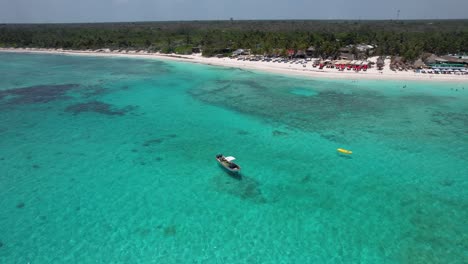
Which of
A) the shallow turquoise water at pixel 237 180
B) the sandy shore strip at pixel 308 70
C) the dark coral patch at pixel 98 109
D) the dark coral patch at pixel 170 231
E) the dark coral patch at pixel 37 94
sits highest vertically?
the sandy shore strip at pixel 308 70

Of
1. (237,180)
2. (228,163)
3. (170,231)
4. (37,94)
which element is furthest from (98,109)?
(170,231)

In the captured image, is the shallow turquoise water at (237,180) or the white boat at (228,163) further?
the white boat at (228,163)

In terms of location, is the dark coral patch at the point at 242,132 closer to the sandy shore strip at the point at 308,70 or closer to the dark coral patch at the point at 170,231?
the dark coral patch at the point at 170,231

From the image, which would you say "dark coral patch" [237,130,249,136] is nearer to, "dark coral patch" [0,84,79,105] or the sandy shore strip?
"dark coral patch" [0,84,79,105]

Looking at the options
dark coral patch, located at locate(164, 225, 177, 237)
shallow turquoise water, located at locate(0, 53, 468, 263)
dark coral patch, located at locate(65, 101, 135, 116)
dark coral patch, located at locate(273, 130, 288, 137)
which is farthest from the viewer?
dark coral patch, located at locate(65, 101, 135, 116)

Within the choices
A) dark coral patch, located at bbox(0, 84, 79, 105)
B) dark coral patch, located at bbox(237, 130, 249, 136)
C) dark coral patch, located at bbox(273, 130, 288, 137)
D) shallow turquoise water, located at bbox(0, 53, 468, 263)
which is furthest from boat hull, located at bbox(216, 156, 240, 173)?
dark coral patch, located at bbox(0, 84, 79, 105)

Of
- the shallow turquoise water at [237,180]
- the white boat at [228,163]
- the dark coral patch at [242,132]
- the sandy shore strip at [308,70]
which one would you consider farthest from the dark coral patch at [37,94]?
the sandy shore strip at [308,70]

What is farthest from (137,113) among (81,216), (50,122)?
(81,216)
